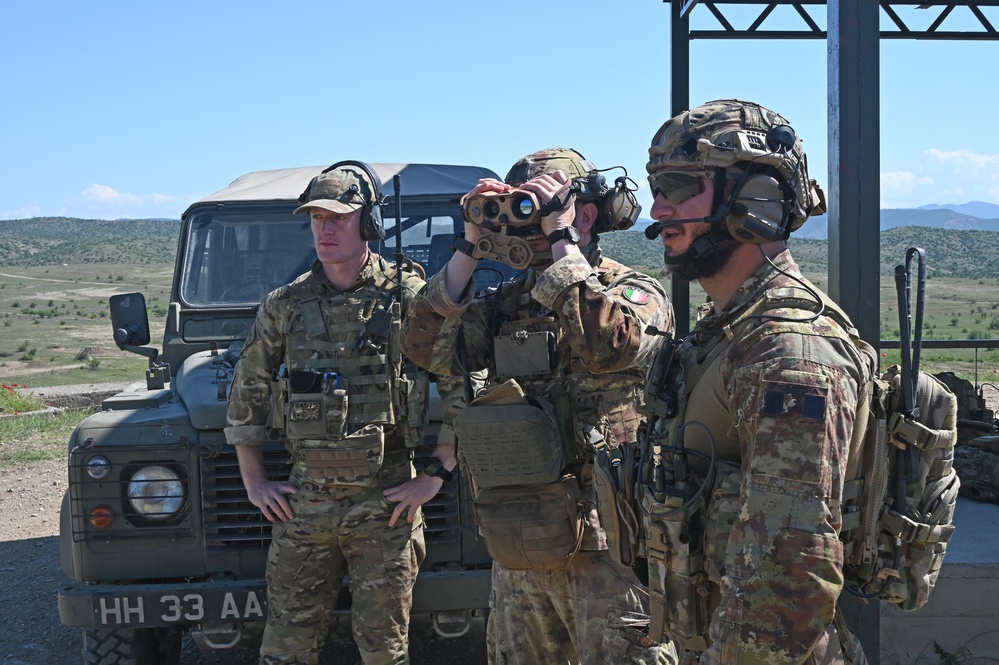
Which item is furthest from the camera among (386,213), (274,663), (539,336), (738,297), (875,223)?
(386,213)

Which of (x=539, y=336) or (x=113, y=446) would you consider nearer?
(x=539, y=336)

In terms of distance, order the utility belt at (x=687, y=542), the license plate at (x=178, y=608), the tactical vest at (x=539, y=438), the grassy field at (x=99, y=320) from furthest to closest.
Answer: the grassy field at (x=99, y=320) < the license plate at (x=178, y=608) < the tactical vest at (x=539, y=438) < the utility belt at (x=687, y=542)

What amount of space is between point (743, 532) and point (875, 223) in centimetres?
221

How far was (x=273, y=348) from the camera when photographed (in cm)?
368

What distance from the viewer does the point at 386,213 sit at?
5.00m

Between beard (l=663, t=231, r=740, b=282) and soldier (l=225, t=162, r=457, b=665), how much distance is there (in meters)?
1.61

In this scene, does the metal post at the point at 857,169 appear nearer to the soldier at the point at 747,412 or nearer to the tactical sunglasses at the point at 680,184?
the soldier at the point at 747,412

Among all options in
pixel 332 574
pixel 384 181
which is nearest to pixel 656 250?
pixel 384 181

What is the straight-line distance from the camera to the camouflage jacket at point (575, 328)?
8.73 feet

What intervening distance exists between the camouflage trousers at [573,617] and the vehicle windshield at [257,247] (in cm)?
228

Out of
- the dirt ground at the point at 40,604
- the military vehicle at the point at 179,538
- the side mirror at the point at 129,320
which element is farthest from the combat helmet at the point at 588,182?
the side mirror at the point at 129,320

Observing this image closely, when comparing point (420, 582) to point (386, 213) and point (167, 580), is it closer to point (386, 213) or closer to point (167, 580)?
point (167, 580)

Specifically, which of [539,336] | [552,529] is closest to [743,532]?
[552,529]

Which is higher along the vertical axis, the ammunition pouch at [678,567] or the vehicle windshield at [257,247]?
the vehicle windshield at [257,247]
